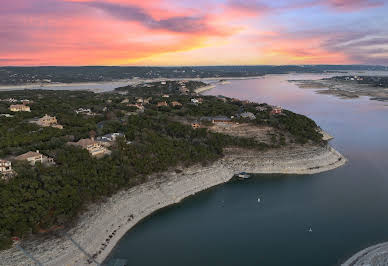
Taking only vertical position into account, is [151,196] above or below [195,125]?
below

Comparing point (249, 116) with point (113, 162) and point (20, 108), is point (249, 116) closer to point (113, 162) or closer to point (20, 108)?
point (113, 162)

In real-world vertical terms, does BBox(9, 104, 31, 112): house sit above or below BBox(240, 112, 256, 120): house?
above

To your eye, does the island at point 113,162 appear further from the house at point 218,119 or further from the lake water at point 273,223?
the lake water at point 273,223

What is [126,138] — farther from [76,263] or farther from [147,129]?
[76,263]

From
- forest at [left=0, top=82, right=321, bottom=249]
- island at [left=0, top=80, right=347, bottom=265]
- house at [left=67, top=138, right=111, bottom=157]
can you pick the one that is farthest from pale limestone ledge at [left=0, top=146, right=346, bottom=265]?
house at [left=67, top=138, right=111, bottom=157]

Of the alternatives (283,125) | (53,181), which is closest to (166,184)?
(53,181)

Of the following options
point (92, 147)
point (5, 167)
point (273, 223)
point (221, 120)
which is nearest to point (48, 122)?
point (92, 147)

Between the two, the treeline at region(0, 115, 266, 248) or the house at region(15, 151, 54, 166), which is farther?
the house at region(15, 151, 54, 166)

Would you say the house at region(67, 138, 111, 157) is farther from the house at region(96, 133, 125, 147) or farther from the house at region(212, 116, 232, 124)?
the house at region(212, 116, 232, 124)
